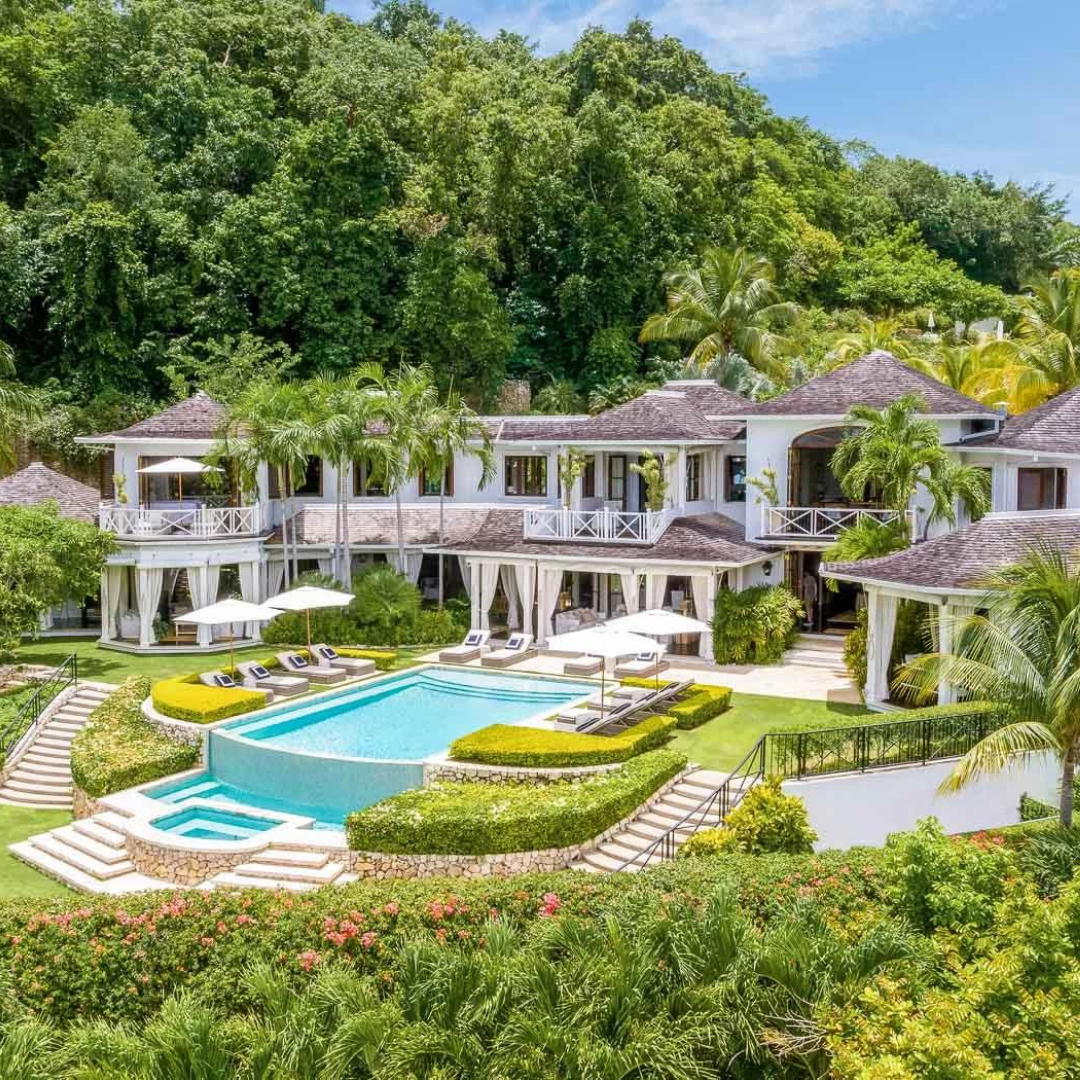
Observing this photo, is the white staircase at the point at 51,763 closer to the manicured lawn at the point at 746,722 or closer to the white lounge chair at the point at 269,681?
the white lounge chair at the point at 269,681

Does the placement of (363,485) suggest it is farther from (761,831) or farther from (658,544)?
(761,831)

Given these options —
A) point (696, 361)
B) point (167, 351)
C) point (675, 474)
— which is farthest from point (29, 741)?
point (696, 361)

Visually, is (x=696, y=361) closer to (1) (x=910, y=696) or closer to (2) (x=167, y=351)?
(2) (x=167, y=351)

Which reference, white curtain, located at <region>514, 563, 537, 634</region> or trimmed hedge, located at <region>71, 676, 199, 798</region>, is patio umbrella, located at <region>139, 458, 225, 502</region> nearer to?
trimmed hedge, located at <region>71, 676, 199, 798</region>

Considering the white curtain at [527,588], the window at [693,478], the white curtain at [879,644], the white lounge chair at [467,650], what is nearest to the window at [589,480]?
the window at [693,478]

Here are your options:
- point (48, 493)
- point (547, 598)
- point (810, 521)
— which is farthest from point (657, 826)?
point (48, 493)

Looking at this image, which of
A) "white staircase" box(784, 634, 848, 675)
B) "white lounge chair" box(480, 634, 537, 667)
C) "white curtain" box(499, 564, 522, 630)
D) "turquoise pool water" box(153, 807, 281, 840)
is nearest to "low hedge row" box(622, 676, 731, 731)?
"white staircase" box(784, 634, 848, 675)
